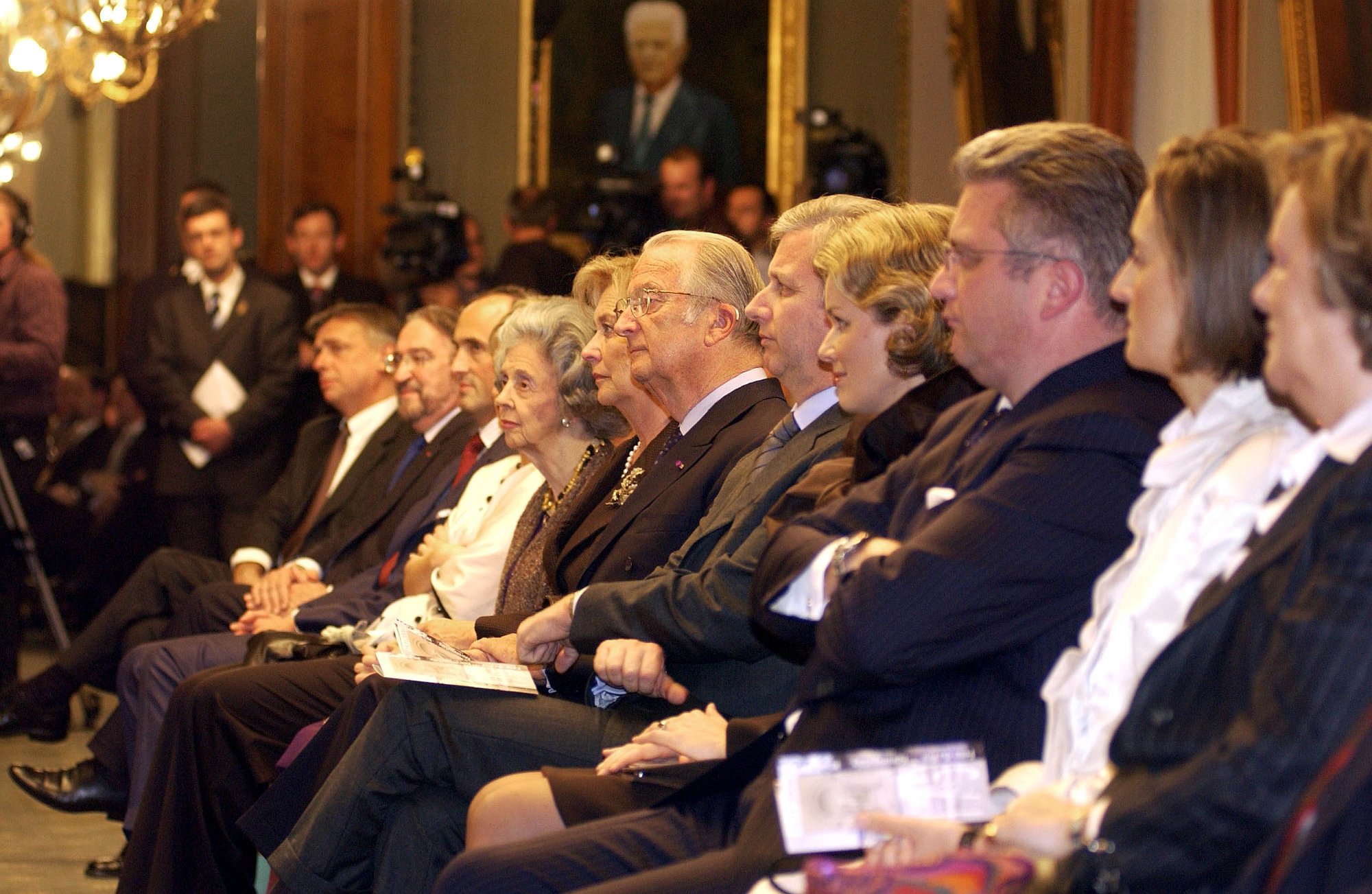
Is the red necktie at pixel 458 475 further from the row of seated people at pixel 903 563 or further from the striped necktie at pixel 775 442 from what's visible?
the striped necktie at pixel 775 442

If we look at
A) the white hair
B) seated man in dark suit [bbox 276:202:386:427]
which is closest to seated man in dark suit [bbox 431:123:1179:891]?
seated man in dark suit [bbox 276:202:386:427]

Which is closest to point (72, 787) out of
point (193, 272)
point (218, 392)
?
point (218, 392)

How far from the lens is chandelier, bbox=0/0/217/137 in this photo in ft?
17.6

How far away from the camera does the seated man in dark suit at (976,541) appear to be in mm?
1937

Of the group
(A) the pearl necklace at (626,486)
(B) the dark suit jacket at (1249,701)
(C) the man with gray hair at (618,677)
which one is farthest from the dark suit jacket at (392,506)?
(B) the dark suit jacket at (1249,701)

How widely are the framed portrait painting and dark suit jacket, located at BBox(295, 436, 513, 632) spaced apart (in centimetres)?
399

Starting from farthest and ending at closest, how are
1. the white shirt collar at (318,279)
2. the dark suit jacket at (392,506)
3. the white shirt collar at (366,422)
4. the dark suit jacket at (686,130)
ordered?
the dark suit jacket at (686,130), the white shirt collar at (318,279), the white shirt collar at (366,422), the dark suit jacket at (392,506)

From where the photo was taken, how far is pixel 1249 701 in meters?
1.50

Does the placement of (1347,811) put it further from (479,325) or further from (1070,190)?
(479,325)

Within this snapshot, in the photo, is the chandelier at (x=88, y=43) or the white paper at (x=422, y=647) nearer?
the white paper at (x=422, y=647)

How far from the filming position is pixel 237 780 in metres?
3.47

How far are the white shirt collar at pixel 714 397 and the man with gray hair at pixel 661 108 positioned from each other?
5.18 metres

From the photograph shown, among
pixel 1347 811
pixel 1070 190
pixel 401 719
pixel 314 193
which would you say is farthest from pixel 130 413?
pixel 1347 811

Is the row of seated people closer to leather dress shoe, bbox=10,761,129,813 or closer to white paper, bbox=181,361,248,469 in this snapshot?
leather dress shoe, bbox=10,761,129,813
